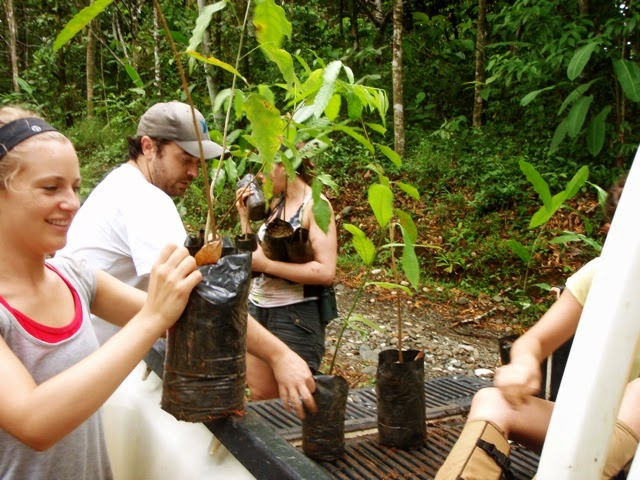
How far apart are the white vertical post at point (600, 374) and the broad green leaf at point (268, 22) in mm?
1023

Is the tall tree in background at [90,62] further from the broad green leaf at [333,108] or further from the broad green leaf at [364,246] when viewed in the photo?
the broad green leaf at [333,108]

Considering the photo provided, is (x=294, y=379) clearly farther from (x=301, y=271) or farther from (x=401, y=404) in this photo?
(x=301, y=271)

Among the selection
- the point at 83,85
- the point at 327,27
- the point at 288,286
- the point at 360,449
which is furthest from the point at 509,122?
the point at 83,85

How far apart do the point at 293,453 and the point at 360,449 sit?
2.09 ft

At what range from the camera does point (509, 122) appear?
9.60 m

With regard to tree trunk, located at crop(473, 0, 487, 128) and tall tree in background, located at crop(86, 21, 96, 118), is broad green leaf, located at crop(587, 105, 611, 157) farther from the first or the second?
tall tree in background, located at crop(86, 21, 96, 118)

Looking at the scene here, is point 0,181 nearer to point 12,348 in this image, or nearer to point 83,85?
point 12,348

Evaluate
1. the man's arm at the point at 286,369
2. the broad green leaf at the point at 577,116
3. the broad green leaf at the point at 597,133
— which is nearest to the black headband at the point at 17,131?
the man's arm at the point at 286,369

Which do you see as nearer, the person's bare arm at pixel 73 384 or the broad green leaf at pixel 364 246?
the person's bare arm at pixel 73 384

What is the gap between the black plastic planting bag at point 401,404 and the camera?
1.90 m

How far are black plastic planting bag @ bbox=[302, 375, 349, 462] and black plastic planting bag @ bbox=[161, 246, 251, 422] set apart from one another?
39 centimetres

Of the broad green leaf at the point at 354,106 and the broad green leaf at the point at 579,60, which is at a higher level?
the broad green leaf at the point at 579,60

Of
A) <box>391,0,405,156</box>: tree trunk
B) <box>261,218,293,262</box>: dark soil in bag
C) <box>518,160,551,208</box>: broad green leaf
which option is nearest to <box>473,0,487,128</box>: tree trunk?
<box>391,0,405,156</box>: tree trunk

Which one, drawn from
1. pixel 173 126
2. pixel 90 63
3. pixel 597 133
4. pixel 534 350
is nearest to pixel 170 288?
pixel 534 350
